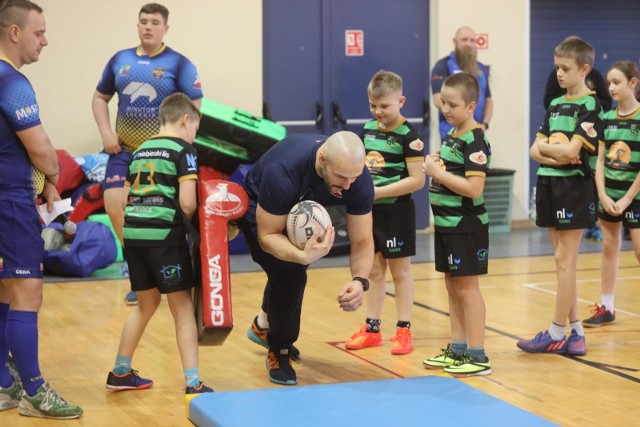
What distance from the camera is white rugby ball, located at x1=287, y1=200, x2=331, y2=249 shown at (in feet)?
15.5

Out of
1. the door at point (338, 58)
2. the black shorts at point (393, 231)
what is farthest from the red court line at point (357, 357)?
the door at point (338, 58)

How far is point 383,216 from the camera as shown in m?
6.40

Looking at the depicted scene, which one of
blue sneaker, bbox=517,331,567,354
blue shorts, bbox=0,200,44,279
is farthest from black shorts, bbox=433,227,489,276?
blue shorts, bbox=0,200,44,279

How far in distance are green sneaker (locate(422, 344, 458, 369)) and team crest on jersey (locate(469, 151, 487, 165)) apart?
1.17 meters

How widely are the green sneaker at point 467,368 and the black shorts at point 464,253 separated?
52cm

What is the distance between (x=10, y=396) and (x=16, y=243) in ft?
2.93

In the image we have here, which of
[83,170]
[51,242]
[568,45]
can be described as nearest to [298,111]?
[83,170]

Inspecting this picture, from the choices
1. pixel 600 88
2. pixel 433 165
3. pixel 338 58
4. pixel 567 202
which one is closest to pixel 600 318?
pixel 567 202

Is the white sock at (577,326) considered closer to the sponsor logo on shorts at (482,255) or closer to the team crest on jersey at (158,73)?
the sponsor logo on shorts at (482,255)

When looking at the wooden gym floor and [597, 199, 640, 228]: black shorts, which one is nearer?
the wooden gym floor

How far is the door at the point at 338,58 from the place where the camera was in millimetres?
11492

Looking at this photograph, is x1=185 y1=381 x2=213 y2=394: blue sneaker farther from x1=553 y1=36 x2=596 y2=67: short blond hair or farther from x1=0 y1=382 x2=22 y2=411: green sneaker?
x1=553 y1=36 x2=596 y2=67: short blond hair

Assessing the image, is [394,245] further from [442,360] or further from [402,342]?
[442,360]

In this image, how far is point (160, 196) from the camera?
5223mm
